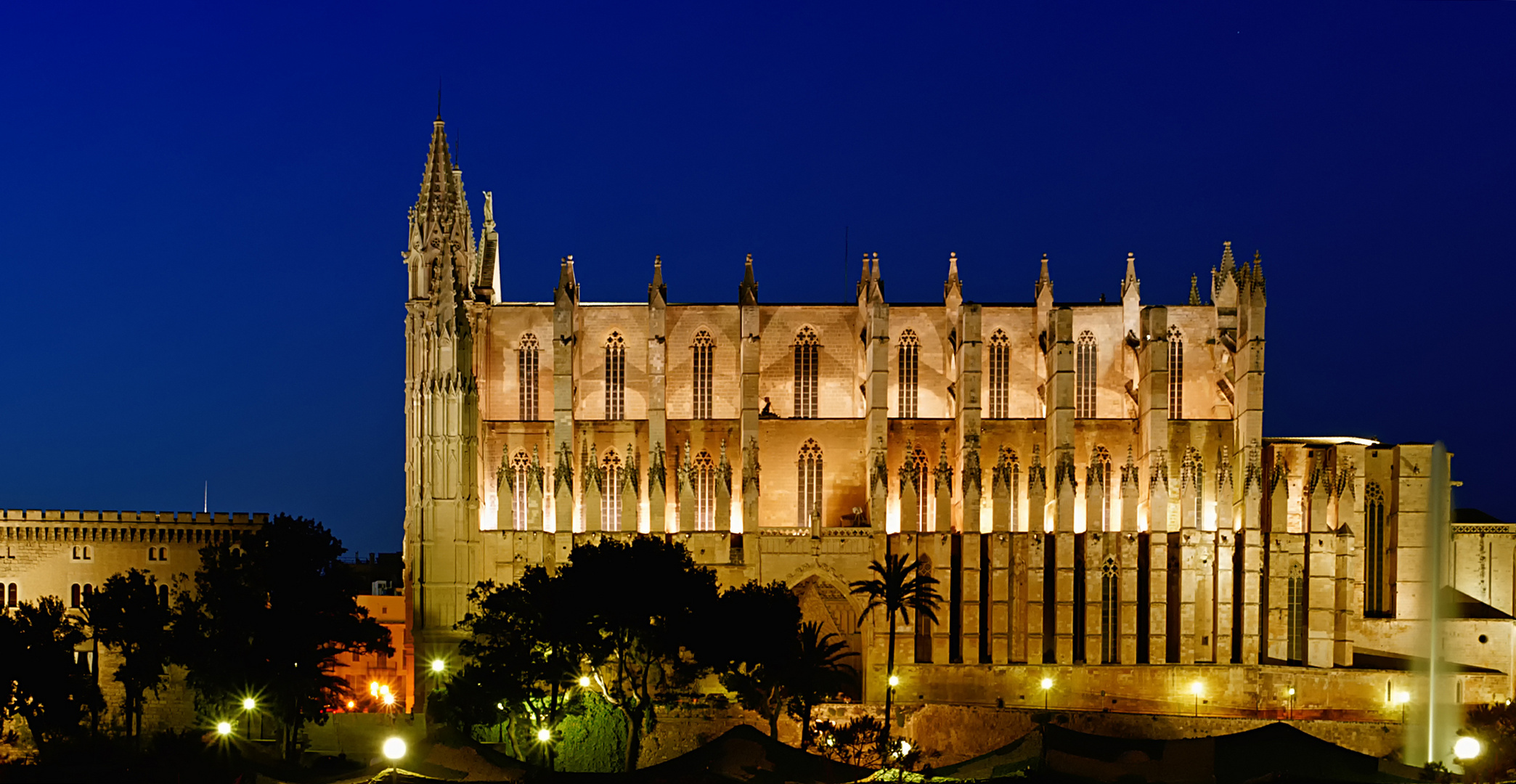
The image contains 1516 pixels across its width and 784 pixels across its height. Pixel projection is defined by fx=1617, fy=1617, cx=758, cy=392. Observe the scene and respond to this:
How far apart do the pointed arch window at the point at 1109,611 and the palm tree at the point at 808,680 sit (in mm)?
12298

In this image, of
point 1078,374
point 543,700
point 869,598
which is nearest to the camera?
point 543,700

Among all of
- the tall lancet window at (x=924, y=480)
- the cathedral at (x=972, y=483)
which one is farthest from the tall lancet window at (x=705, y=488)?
the tall lancet window at (x=924, y=480)

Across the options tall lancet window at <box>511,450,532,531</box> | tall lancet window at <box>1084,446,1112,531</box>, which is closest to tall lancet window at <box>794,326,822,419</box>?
tall lancet window at <box>511,450,532,531</box>

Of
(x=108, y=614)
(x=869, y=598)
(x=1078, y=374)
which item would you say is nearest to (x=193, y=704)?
(x=108, y=614)

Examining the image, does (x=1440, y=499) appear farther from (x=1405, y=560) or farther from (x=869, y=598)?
(x=869, y=598)

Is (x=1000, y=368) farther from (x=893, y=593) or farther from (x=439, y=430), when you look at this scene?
(x=439, y=430)

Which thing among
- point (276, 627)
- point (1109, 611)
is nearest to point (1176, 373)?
point (1109, 611)

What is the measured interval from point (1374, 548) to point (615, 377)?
32.0 m

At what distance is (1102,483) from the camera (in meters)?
65.8

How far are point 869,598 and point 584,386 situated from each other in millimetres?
15487

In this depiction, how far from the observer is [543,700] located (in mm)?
54781

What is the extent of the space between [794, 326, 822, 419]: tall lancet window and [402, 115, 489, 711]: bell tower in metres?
13.7

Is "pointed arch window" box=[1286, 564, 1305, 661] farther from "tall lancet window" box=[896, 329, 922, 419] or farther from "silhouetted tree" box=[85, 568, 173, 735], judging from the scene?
"silhouetted tree" box=[85, 568, 173, 735]

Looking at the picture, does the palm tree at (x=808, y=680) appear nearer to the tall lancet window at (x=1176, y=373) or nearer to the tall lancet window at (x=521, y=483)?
the tall lancet window at (x=521, y=483)
